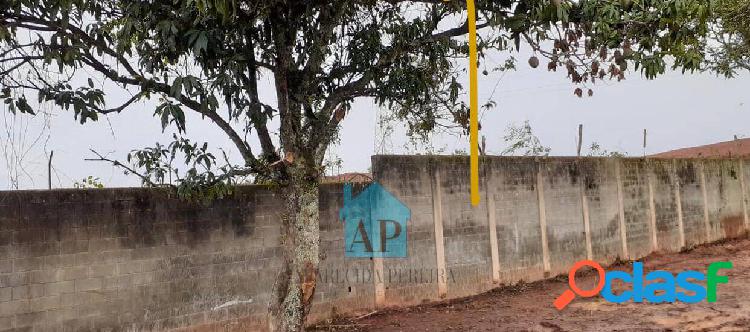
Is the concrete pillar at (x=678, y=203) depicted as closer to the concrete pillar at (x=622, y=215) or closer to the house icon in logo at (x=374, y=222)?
the concrete pillar at (x=622, y=215)

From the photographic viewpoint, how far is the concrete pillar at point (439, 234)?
302 inches

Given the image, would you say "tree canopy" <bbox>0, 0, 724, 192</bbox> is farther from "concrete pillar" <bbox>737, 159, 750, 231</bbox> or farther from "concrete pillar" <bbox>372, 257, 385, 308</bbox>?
"concrete pillar" <bbox>737, 159, 750, 231</bbox>

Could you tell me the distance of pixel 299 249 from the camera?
4.77 m

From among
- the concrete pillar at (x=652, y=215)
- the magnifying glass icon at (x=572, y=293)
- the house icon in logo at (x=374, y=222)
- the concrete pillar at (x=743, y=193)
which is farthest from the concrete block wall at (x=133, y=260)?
the concrete pillar at (x=743, y=193)

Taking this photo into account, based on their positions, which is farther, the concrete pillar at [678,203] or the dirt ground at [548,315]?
the concrete pillar at [678,203]

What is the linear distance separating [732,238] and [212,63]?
13.0 m

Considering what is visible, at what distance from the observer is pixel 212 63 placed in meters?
4.26

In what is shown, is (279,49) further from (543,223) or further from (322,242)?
(543,223)

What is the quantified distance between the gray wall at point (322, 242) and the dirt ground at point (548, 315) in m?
0.21

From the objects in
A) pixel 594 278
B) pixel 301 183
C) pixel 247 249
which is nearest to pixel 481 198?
pixel 594 278

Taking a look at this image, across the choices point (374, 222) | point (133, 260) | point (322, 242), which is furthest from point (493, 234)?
point (133, 260)

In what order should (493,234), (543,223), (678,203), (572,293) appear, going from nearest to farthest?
(572,293) < (493,234) < (543,223) < (678,203)

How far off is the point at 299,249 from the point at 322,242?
1919mm

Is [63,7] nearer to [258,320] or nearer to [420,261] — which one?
[258,320]
